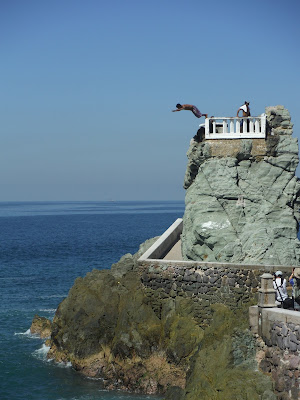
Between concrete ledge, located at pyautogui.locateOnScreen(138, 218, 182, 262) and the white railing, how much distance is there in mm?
5421

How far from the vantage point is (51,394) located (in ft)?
75.8

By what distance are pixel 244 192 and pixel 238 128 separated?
9.35ft

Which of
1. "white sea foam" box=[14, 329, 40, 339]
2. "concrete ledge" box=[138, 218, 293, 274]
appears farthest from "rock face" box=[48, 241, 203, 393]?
"white sea foam" box=[14, 329, 40, 339]

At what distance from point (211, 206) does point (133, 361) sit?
25.5 feet

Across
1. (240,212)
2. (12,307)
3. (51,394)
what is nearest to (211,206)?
(240,212)

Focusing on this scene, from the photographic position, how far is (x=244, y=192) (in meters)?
27.1

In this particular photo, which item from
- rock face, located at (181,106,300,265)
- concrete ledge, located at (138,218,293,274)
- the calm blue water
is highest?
rock face, located at (181,106,300,265)

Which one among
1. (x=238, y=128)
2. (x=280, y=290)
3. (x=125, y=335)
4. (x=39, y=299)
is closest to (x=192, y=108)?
(x=238, y=128)

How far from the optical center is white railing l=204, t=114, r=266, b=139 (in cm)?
2736

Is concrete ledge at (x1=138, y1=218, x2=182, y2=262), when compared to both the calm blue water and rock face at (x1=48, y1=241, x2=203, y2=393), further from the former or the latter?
the calm blue water

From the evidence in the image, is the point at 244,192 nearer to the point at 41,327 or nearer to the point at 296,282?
the point at 296,282

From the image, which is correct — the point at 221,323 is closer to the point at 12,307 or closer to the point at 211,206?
the point at 211,206

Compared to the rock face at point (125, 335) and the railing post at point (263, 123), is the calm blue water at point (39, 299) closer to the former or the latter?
the rock face at point (125, 335)

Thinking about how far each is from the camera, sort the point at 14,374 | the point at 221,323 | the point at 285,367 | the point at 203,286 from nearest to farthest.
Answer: the point at 285,367 → the point at 221,323 → the point at 203,286 → the point at 14,374
